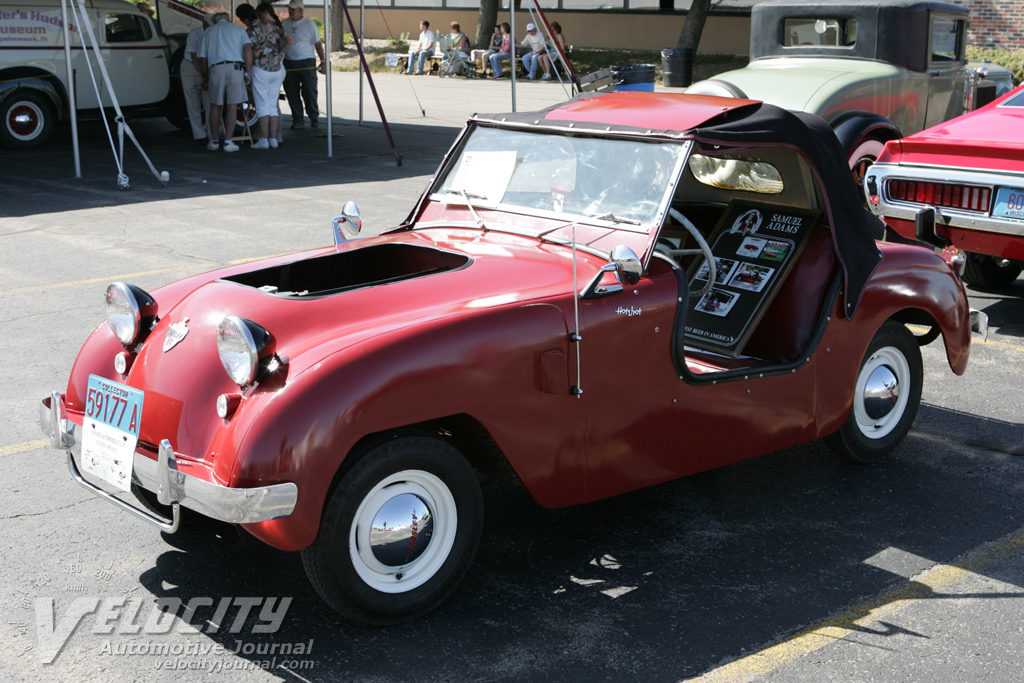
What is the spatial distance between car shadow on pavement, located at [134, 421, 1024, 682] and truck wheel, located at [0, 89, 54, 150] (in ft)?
40.6

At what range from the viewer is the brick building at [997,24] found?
2398cm

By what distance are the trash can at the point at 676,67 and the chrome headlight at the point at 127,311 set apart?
Result: 18.4 meters

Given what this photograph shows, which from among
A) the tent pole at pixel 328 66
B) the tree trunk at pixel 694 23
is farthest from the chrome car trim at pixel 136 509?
the tree trunk at pixel 694 23

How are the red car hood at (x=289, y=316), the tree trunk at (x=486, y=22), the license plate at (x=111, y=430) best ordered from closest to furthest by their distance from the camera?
the red car hood at (x=289, y=316), the license plate at (x=111, y=430), the tree trunk at (x=486, y=22)

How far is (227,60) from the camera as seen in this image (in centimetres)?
1426

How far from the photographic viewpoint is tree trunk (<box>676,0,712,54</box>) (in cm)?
2741

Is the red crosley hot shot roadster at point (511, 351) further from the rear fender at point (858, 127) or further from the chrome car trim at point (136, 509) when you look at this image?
the rear fender at point (858, 127)

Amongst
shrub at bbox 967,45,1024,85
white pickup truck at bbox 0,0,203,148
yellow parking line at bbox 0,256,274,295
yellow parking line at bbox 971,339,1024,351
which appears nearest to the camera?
yellow parking line at bbox 971,339,1024,351

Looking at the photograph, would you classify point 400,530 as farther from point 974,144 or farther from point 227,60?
point 227,60

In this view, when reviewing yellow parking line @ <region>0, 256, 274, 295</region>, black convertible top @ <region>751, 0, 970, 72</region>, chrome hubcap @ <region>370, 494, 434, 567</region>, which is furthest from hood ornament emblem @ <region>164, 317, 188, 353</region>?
black convertible top @ <region>751, 0, 970, 72</region>

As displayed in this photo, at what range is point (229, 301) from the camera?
3.77 meters

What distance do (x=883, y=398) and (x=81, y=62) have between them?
13.3 metres

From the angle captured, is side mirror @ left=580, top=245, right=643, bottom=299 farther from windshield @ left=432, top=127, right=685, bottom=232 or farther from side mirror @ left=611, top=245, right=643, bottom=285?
windshield @ left=432, top=127, right=685, bottom=232

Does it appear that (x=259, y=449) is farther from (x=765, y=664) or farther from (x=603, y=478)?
(x=765, y=664)
